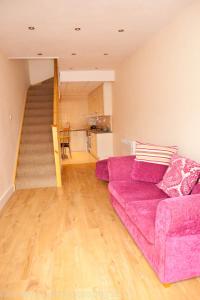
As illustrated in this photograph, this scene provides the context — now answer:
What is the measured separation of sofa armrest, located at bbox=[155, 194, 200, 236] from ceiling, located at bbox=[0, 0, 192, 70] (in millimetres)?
2000

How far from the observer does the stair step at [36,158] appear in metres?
4.61

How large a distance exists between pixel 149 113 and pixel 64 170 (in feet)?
9.19

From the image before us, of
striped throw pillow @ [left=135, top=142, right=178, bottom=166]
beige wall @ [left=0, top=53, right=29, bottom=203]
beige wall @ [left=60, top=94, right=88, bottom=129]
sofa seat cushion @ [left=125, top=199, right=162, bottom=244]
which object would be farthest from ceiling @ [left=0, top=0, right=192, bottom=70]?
beige wall @ [left=60, top=94, right=88, bottom=129]

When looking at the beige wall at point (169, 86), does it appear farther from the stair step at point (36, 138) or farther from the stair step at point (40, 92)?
the stair step at point (40, 92)

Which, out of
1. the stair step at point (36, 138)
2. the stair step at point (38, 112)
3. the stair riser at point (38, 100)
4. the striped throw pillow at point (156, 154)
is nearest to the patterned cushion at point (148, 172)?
the striped throw pillow at point (156, 154)

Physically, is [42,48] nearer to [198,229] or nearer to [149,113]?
[149,113]

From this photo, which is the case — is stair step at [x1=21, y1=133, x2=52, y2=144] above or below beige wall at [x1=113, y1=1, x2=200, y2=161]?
below

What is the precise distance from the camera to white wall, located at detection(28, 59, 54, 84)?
7.05 metres

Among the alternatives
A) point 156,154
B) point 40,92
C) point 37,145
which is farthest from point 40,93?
point 156,154

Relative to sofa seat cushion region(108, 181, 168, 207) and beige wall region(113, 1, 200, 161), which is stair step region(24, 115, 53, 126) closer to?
beige wall region(113, 1, 200, 161)

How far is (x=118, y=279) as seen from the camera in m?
1.72

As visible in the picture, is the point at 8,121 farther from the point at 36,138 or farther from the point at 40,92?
the point at 40,92

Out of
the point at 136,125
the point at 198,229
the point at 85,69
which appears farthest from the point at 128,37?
the point at 198,229

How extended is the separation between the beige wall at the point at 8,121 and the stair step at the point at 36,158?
0.82 ft
